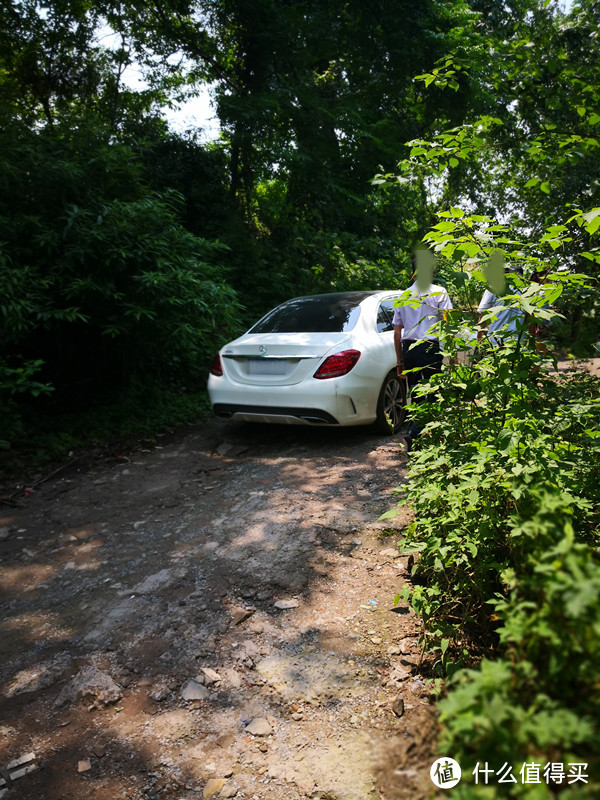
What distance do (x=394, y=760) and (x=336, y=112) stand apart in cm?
1388

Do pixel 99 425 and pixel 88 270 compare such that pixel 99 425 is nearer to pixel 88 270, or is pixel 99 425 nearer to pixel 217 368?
pixel 217 368

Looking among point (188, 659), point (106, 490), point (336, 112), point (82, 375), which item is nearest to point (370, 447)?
point (106, 490)

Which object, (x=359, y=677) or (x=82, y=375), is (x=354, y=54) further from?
(x=359, y=677)

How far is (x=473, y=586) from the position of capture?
2664mm

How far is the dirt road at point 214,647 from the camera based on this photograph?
7.10 feet

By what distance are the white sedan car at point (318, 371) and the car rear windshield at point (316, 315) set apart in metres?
0.01

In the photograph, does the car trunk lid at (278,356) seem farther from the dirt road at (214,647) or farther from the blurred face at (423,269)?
the blurred face at (423,269)

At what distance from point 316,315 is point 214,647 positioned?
423cm

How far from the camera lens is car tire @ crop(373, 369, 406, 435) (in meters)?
6.06

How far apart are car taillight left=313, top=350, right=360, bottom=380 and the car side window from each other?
2.64ft

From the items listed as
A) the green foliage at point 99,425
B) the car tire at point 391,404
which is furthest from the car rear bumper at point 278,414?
the green foliage at point 99,425

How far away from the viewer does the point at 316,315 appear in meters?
6.39

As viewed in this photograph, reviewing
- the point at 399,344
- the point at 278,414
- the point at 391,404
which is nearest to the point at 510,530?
the point at 399,344

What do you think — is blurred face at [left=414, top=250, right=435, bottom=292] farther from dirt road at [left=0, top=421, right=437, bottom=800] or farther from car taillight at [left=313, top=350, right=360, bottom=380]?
dirt road at [left=0, top=421, right=437, bottom=800]
